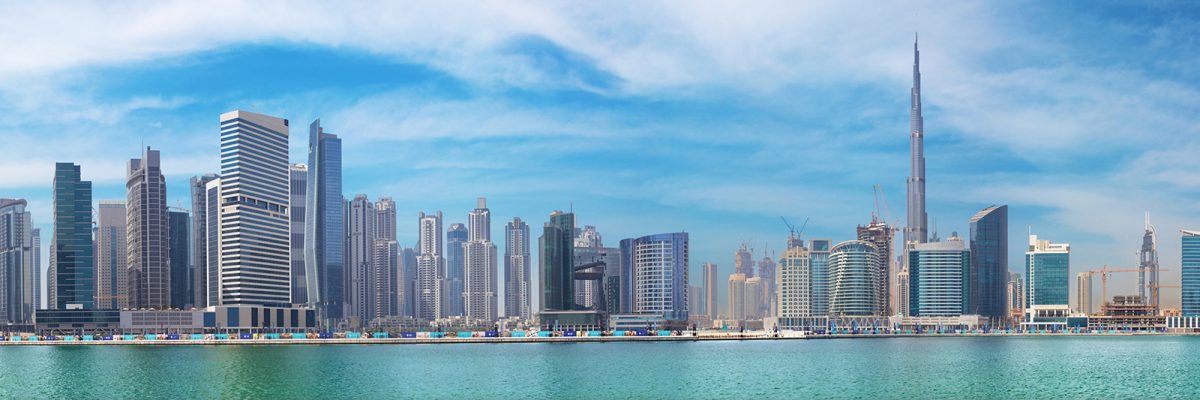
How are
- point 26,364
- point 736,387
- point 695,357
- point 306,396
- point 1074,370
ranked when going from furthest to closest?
point 695,357 → point 26,364 → point 1074,370 → point 736,387 → point 306,396

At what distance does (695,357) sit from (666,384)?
207ft

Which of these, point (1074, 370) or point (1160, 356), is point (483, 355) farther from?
point (1160, 356)

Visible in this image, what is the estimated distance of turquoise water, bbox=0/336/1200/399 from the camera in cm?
11444

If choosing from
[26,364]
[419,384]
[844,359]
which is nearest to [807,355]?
[844,359]

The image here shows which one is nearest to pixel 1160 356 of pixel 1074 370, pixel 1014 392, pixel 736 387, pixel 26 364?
pixel 1074 370

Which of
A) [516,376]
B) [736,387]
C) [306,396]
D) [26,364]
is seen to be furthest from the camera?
[26,364]

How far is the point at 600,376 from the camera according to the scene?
138125 mm

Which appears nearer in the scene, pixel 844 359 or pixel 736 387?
pixel 736 387

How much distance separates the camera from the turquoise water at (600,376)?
114438mm

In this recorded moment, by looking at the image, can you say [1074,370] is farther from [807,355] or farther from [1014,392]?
[807,355]

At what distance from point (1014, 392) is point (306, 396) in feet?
218

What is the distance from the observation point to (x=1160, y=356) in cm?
19588

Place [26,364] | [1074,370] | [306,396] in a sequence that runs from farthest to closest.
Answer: [26,364] < [1074,370] < [306,396]

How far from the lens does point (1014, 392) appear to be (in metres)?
115
